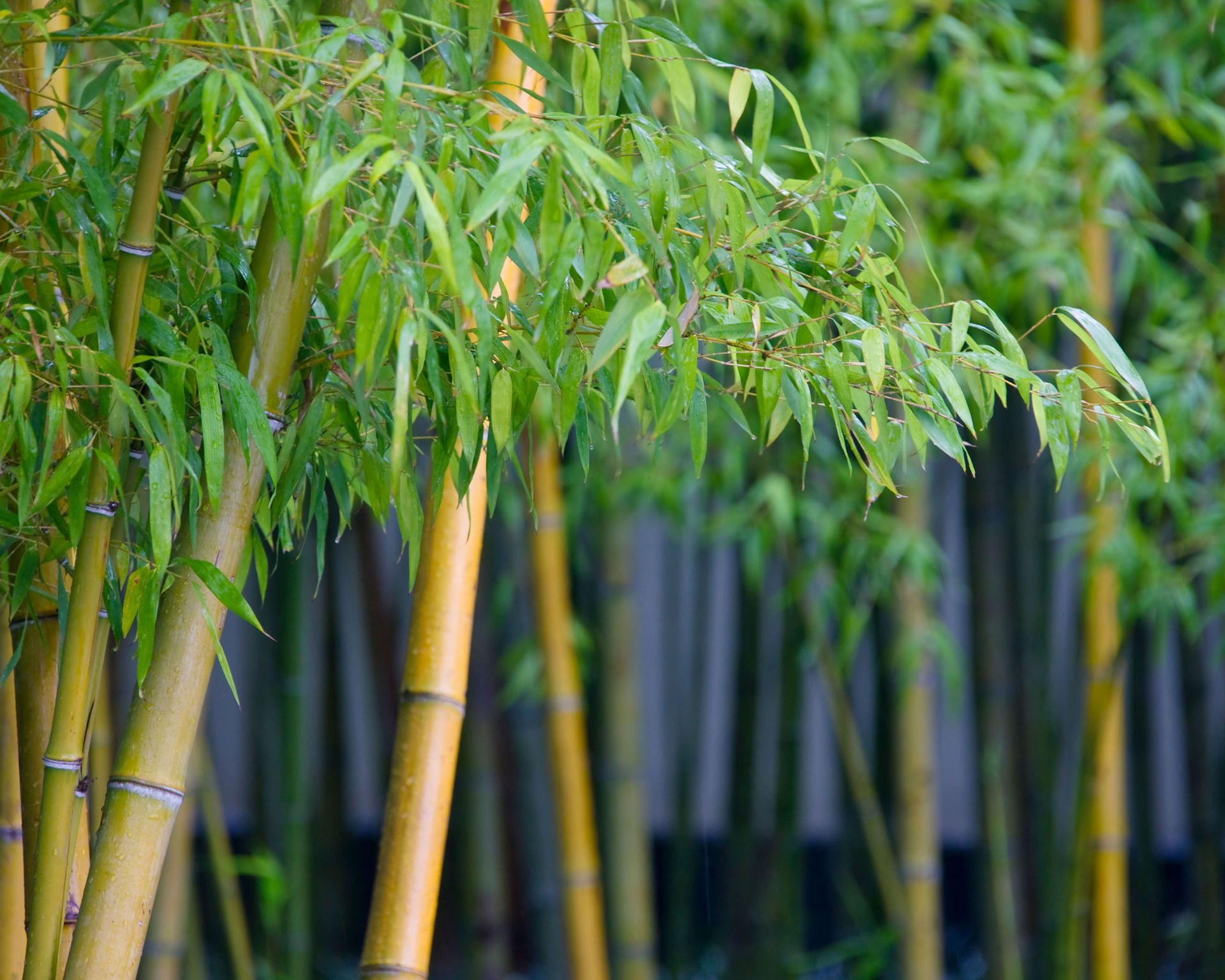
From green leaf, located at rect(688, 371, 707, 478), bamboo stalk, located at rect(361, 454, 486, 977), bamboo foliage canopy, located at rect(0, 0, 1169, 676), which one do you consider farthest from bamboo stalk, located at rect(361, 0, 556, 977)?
green leaf, located at rect(688, 371, 707, 478)

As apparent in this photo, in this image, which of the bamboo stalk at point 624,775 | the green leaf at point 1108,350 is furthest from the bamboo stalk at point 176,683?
the bamboo stalk at point 624,775

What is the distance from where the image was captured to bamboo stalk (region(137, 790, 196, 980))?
181 centimetres

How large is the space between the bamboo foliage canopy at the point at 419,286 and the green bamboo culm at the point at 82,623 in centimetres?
1

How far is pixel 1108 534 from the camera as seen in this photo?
1.88 metres

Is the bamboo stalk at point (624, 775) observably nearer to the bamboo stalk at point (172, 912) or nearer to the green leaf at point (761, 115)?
the bamboo stalk at point (172, 912)

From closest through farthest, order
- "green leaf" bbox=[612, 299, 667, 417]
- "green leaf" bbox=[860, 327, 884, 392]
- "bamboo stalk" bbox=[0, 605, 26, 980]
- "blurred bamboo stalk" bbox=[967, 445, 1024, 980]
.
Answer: "green leaf" bbox=[612, 299, 667, 417] → "green leaf" bbox=[860, 327, 884, 392] → "bamboo stalk" bbox=[0, 605, 26, 980] → "blurred bamboo stalk" bbox=[967, 445, 1024, 980]

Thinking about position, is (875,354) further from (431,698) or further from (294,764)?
(294,764)

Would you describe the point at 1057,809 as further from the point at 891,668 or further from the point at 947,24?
the point at 947,24

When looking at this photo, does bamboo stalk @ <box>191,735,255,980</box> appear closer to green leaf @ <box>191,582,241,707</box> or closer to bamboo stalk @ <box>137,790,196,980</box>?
bamboo stalk @ <box>137,790,196,980</box>

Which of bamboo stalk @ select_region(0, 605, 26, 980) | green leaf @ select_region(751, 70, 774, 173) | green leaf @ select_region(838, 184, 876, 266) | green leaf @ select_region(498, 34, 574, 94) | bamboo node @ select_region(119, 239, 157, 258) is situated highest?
green leaf @ select_region(498, 34, 574, 94)

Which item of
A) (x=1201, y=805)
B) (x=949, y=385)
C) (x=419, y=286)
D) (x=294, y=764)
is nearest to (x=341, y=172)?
(x=419, y=286)

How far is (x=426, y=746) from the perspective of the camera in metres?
1.06

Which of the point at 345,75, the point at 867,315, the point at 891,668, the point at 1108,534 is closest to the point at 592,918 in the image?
the point at 891,668

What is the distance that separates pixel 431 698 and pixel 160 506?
1.35ft
